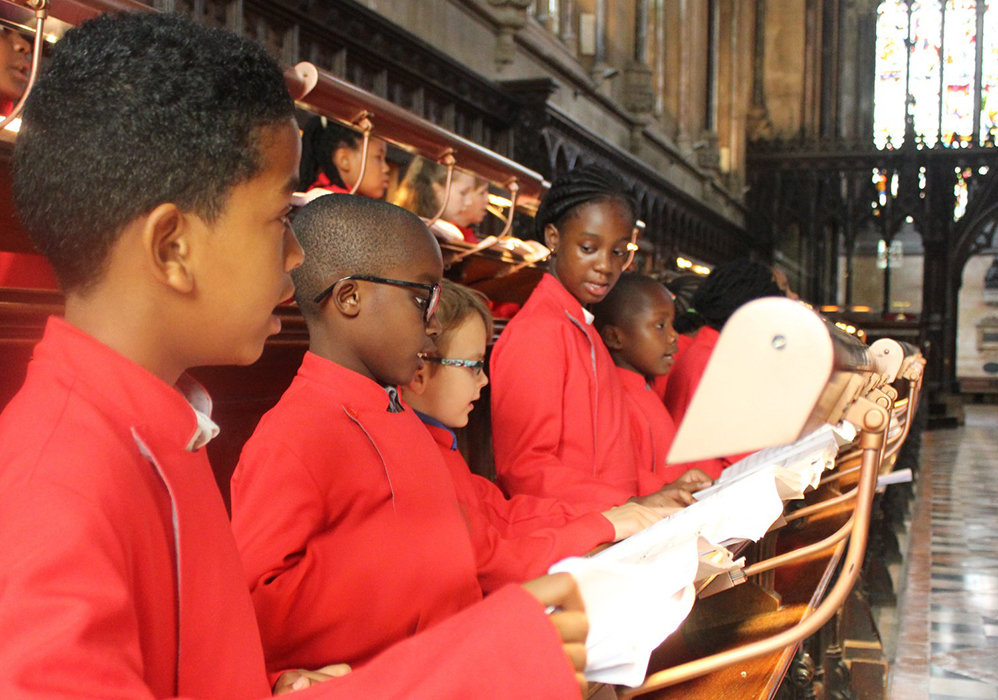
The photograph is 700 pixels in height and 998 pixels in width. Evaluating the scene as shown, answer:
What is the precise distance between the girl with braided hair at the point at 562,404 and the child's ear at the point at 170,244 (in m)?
1.35

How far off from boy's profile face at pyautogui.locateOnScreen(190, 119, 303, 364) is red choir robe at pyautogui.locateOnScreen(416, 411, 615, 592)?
78 cm

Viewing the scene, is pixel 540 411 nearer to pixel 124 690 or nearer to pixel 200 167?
pixel 200 167

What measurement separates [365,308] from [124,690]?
97 centimetres

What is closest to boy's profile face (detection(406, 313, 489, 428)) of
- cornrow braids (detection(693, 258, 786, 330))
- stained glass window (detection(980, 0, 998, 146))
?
cornrow braids (detection(693, 258, 786, 330))

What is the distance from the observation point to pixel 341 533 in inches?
51.7

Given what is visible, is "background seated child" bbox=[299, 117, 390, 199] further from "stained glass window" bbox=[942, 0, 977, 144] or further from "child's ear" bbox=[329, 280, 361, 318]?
Result: "stained glass window" bbox=[942, 0, 977, 144]

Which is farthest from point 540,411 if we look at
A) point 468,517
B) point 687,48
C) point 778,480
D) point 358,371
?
point 687,48

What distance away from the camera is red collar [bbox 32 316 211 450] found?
747 millimetres

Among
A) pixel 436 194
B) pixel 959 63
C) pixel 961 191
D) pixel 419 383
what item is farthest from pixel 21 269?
pixel 959 63

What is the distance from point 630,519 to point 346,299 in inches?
24.4

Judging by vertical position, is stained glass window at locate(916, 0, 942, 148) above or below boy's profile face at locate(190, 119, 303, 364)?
above

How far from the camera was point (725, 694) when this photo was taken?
3.72 feet

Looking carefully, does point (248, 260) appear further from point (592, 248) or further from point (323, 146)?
point (323, 146)

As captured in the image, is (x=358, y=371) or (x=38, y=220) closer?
(x=38, y=220)
